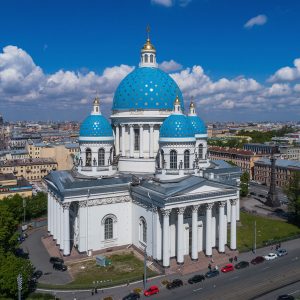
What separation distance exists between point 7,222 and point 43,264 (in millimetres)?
6159

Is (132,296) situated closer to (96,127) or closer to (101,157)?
(101,157)

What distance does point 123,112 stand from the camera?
47.9 m

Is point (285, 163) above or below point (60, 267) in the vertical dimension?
above

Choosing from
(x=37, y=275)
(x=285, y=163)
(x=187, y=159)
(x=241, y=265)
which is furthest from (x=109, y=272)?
(x=285, y=163)

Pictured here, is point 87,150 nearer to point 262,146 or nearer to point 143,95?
point 143,95

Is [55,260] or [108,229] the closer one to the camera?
[55,260]

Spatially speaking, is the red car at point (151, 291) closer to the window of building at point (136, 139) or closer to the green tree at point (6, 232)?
the green tree at point (6, 232)

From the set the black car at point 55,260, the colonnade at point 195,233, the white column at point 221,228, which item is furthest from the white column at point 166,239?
the black car at point 55,260

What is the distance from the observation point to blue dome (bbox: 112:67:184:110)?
46969 mm

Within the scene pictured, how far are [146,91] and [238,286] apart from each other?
994 inches

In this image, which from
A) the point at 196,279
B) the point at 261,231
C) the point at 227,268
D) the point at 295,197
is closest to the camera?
the point at 196,279

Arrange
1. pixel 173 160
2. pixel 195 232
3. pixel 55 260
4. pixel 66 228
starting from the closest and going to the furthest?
pixel 195 232, pixel 55 260, pixel 66 228, pixel 173 160

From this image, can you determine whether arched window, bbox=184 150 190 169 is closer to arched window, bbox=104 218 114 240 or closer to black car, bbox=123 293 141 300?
arched window, bbox=104 218 114 240

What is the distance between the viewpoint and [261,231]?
5069 cm
